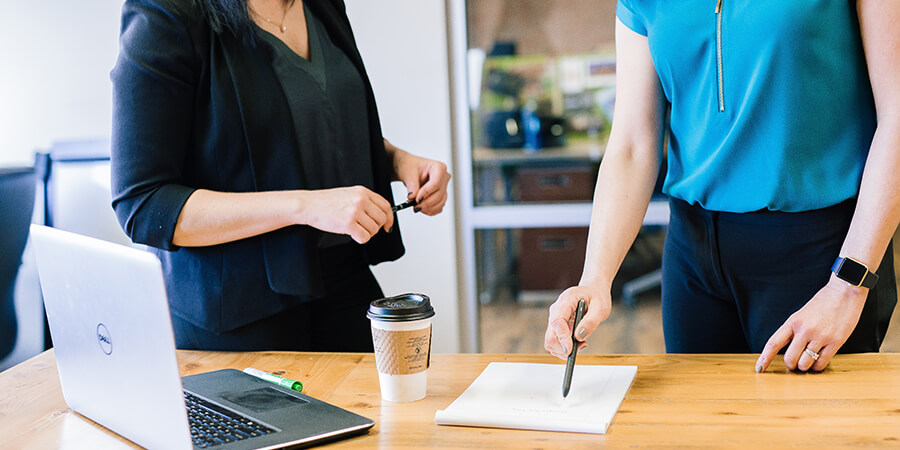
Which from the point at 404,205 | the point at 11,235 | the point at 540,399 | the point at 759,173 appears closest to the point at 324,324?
the point at 404,205

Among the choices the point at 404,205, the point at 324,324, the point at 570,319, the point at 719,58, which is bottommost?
the point at 324,324

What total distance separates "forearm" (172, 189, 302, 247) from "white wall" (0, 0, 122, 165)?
6.13 ft

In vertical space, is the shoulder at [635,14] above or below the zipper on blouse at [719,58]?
above

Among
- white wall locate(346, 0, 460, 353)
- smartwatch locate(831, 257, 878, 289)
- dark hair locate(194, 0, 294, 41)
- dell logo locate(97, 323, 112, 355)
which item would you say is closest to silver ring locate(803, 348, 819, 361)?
smartwatch locate(831, 257, 878, 289)

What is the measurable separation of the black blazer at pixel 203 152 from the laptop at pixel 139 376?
26 cm

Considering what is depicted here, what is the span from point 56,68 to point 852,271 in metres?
2.85

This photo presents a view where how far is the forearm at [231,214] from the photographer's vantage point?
4.40 feet

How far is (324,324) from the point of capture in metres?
1.56

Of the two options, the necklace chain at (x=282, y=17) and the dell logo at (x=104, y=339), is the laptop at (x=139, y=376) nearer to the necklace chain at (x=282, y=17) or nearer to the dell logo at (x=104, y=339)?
the dell logo at (x=104, y=339)

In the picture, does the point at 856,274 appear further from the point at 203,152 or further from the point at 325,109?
the point at 203,152

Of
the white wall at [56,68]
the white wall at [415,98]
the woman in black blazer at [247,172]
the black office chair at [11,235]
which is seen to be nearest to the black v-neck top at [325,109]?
the woman in black blazer at [247,172]

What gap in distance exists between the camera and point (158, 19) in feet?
4.37

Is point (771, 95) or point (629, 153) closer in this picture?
point (771, 95)

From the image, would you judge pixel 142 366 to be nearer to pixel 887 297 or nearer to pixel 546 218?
pixel 887 297
